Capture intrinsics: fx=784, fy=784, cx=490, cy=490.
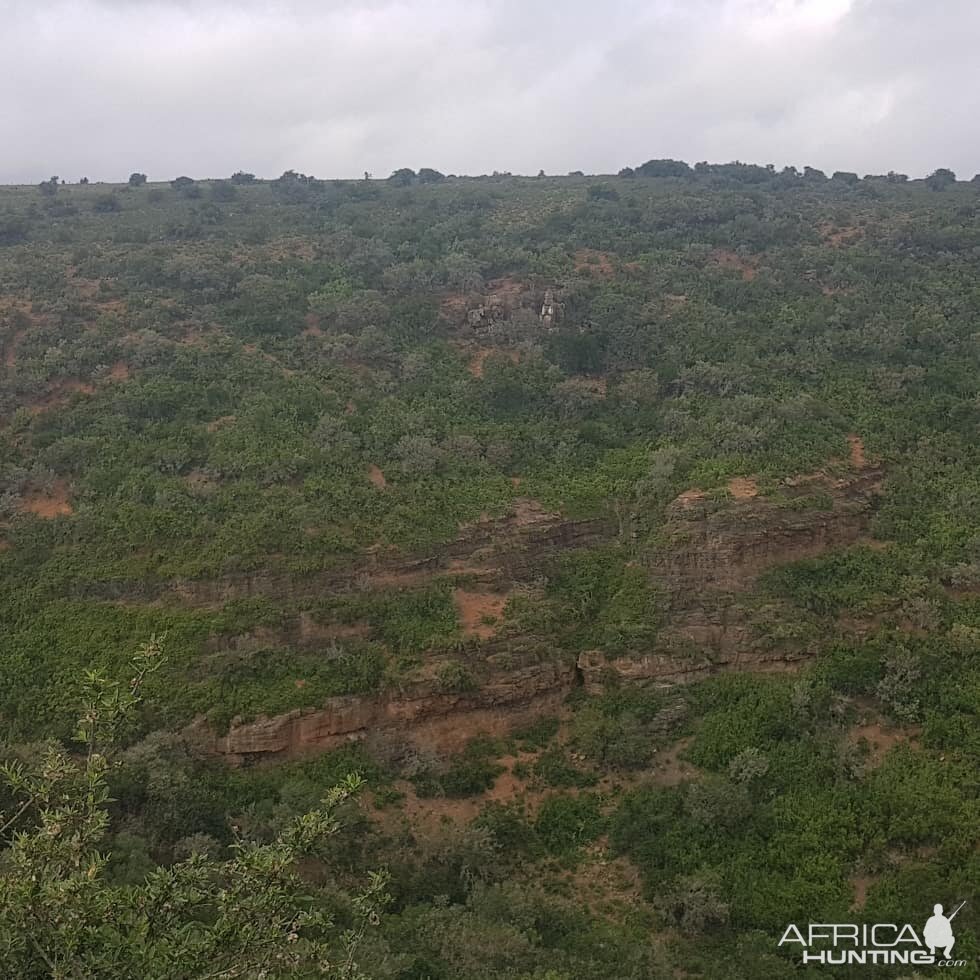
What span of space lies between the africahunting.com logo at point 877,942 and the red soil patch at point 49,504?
24.1 metres

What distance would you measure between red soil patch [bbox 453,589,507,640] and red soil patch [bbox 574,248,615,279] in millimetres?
24062

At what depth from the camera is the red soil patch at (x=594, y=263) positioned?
43438 mm

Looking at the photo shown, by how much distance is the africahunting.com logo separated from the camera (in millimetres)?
14930

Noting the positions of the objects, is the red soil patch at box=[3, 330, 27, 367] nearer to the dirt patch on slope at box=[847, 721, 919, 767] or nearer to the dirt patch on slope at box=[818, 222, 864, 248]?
the dirt patch on slope at box=[847, 721, 919, 767]

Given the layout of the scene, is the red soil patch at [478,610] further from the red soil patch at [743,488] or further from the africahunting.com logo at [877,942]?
the africahunting.com logo at [877,942]

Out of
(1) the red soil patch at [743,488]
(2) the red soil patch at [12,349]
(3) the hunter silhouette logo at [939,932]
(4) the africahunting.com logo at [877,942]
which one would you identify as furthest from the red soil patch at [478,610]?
(2) the red soil patch at [12,349]

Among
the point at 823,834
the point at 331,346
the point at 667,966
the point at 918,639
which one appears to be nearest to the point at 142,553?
the point at 331,346

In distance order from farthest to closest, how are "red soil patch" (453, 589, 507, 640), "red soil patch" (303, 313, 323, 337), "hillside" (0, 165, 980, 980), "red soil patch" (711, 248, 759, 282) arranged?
1. "red soil patch" (711, 248, 759, 282)
2. "red soil patch" (303, 313, 323, 337)
3. "red soil patch" (453, 589, 507, 640)
4. "hillside" (0, 165, 980, 980)

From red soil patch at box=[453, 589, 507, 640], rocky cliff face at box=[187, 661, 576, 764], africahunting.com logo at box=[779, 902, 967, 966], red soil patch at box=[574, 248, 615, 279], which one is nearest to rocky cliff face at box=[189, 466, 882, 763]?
rocky cliff face at box=[187, 661, 576, 764]

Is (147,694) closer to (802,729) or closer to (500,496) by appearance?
(500,496)

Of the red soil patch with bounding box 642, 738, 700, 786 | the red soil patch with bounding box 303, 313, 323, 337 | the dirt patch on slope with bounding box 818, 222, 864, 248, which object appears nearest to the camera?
the red soil patch with bounding box 642, 738, 700, 786

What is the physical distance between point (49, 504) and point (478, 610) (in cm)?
1500

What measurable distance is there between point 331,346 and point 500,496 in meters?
13.0

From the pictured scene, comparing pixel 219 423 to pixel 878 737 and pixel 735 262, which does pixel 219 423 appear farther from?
pixel 735 262
